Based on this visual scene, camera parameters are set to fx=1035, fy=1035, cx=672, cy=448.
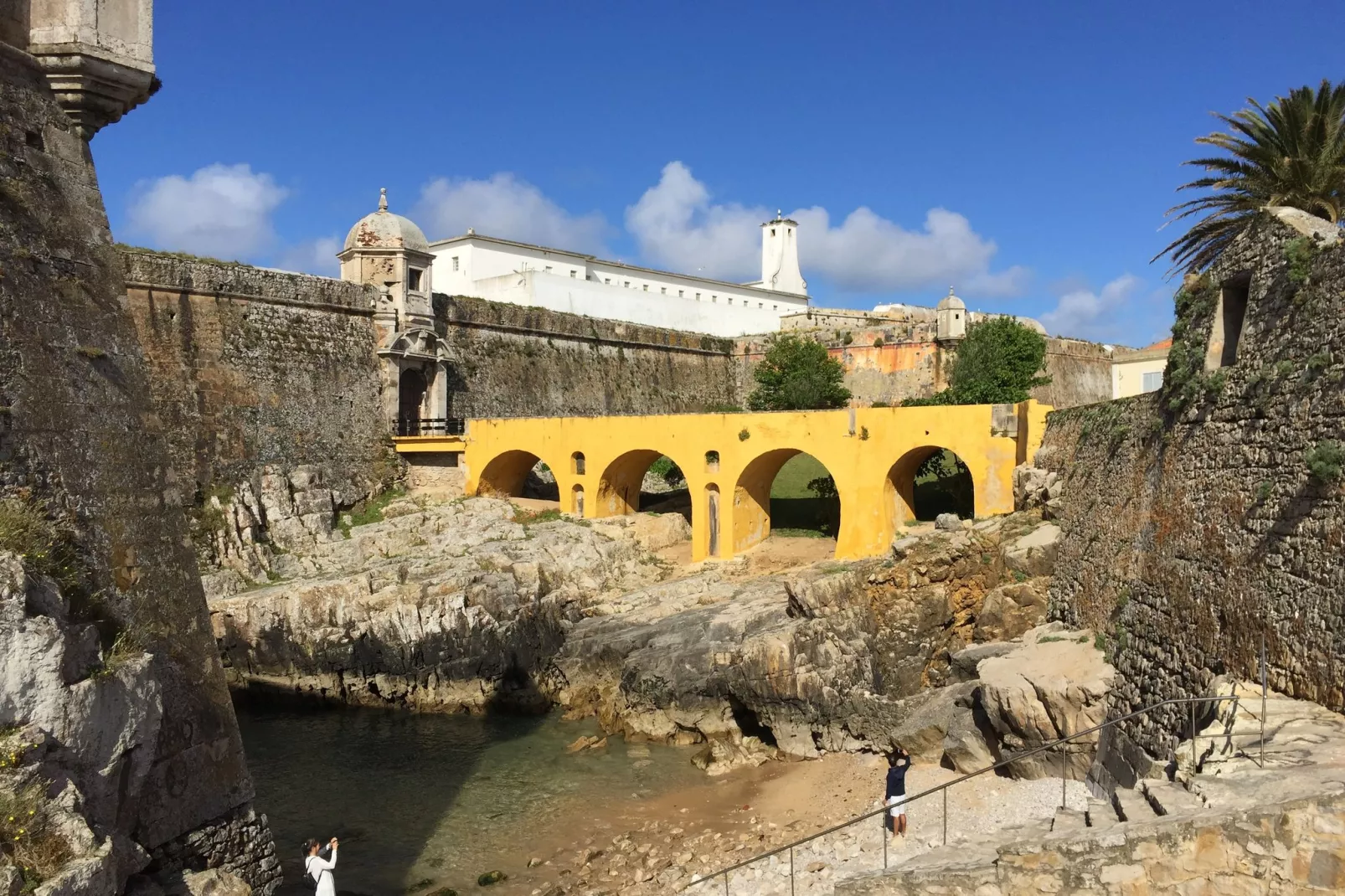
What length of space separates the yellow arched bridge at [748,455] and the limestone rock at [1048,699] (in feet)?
27.1

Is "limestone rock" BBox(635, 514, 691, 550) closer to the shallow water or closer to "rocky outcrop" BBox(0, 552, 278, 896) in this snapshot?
the shallow water

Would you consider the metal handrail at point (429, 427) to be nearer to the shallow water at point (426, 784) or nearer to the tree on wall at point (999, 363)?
the shallow water at point (426, 784)

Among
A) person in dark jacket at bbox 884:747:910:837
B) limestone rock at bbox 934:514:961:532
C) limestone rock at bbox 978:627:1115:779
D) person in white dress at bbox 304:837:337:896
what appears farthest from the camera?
limestone rock at bbox 934:514:961:532

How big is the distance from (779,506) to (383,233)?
1335cm

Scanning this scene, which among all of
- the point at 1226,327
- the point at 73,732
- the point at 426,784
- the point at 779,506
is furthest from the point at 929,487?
the point at 73,732

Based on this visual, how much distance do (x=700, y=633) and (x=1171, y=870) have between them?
40.8 ft

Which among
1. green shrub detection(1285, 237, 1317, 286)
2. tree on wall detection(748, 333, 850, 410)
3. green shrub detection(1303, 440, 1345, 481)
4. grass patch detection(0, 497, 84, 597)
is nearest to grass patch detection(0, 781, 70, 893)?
grass patch detection(0, 497, 84, 597)

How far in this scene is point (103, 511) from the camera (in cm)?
816

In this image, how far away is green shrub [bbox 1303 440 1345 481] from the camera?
7977mm

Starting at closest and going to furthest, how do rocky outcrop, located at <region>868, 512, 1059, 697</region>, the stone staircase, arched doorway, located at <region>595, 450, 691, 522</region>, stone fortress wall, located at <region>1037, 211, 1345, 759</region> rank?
the stone staircase
stone fortress wall, located at <region>1037, 211, 1345, 759</region>
rocky outcrop, located at <region>868, 512, 1059, 697</region>
arched doorway, located at <region>595, 450, 691, 522</region>

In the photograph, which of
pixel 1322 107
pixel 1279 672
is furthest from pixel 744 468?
pixel 1279 672

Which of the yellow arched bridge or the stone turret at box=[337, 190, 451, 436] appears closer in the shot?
the yellow arched bridge

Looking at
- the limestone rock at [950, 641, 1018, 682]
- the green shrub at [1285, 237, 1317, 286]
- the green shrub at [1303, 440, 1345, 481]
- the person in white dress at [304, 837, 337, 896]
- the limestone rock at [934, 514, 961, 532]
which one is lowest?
the person in white dress at [304, 837, 337, 896]

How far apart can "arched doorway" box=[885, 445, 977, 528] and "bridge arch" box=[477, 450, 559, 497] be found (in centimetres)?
894
